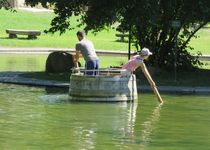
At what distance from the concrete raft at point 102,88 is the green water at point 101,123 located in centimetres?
43

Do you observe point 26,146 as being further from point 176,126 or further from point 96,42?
point 96,42

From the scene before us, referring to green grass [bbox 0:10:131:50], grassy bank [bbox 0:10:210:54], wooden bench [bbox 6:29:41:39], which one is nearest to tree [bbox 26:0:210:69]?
grassy bank [bbox 0:10:210:54]

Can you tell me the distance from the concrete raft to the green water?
43 cm

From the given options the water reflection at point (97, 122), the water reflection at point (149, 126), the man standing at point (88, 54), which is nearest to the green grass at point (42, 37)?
the man standing at point (88, 54)

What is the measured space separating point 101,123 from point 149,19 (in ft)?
30.2

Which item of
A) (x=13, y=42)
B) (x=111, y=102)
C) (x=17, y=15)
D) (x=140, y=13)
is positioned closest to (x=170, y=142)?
A: (x=111, y=102)

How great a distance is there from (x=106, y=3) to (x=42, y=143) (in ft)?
41.1

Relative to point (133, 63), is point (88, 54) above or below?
above

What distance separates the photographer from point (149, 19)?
897 inches

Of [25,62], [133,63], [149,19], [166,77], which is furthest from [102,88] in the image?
[25,62]

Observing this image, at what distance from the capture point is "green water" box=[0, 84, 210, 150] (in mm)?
11664

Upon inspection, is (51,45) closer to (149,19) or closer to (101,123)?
(149,19)

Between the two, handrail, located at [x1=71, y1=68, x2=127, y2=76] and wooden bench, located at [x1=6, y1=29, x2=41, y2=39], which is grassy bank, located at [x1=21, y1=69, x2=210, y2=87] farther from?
wooden bench, located at [x1=6, y1=29, x2=41, y2=39]

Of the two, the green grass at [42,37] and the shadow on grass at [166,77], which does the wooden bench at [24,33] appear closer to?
the green grass at [42,37]
